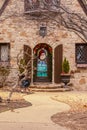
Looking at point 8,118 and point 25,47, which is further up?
point 25,47

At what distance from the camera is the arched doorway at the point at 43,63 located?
75.5 feet

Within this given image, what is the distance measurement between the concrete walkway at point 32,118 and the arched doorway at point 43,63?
7908 mm

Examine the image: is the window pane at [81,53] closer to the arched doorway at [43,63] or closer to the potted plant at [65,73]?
the potted plant at [65,73]

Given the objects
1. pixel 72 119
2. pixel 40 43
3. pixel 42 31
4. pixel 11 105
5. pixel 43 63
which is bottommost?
pixel 72 119

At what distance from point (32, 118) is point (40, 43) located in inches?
451

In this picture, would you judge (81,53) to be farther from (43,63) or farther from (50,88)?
(50,88)

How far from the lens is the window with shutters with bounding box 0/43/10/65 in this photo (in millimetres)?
23203

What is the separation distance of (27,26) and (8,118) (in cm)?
1166

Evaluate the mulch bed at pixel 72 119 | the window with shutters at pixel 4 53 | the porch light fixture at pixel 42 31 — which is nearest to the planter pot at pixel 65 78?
the porch light fixture at pixel 42 31

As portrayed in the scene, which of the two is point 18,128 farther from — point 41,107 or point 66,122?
point 41,107

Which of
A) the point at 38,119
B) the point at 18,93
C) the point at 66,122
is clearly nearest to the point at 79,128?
the point at 66,122

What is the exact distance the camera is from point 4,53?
2334 cm

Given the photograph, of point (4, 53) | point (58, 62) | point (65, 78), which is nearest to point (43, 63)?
point (58, 62)

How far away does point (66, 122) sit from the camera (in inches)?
441
